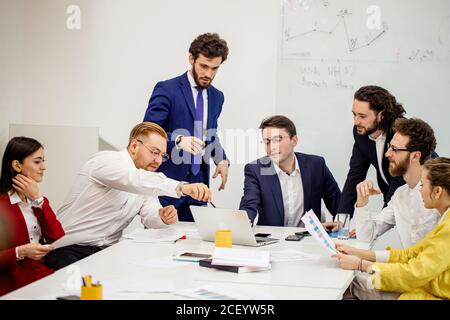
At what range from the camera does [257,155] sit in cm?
528

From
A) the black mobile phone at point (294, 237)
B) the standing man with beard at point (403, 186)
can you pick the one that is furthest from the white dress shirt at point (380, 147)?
the black mobile phone at point (294, 237)

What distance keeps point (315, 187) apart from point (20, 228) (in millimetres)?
1961

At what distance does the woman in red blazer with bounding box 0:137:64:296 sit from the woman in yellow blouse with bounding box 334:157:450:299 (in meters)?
1.50

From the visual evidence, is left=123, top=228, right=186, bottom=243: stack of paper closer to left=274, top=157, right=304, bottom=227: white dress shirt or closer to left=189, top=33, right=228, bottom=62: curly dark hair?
left=274, top=157, right=304, bottom=227: white dress shirt

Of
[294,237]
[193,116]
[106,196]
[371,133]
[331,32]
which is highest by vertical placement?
[331,32]

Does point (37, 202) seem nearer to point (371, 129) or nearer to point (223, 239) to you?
point (223, 239)

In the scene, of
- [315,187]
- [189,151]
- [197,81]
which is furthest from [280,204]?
[197,81]

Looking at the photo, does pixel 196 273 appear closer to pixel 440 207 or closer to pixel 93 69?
pixel 440 207

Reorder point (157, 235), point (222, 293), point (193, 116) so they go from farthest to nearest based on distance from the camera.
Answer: point (193, 116), point (157, 235), point (222, 293)

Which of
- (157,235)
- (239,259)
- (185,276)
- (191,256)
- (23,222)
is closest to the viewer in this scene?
(185,276)

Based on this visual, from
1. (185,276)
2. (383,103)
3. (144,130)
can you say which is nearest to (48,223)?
(144,130)

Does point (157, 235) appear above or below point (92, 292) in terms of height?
below

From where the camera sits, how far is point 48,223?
3.37m

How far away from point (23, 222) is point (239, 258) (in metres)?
1.25
